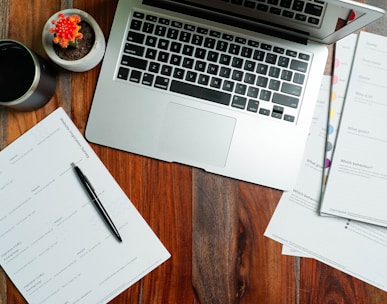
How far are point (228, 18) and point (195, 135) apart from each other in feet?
0.62

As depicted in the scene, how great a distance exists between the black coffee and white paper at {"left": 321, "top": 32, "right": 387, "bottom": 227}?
1.58ft

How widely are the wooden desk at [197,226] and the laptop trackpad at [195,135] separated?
27mm

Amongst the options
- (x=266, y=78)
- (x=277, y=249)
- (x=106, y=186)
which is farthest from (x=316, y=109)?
(x=106, y=186)

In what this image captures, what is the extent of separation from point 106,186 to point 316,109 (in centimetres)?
36

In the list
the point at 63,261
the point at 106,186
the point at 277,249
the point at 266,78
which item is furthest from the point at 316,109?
the point at 63,261

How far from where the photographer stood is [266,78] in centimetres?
64

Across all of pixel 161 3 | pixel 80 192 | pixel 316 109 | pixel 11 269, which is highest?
pixel 161 3

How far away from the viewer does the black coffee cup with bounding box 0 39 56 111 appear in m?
0.58

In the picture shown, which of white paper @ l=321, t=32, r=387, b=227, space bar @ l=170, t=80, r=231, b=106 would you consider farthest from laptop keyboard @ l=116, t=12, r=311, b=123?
white paper @ l=321, t=32, r=387, b=227

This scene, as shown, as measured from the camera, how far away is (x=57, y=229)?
646 millimetres

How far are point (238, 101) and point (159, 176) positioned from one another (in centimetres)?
17

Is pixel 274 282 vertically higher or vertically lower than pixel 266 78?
lower

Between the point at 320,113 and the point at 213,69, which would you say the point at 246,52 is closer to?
the point at 213,69

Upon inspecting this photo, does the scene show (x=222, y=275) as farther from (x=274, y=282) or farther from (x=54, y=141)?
(x=54, y=141)
